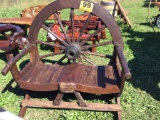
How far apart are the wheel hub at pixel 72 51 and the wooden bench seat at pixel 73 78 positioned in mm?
153

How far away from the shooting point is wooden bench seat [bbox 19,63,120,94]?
2.95 metres

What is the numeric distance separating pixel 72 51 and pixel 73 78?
0.49m

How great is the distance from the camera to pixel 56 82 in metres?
3.02

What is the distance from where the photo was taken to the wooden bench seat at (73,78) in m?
2.95

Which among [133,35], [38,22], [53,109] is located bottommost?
[53,109]

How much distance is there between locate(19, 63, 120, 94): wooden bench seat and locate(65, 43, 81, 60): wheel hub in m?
0.15

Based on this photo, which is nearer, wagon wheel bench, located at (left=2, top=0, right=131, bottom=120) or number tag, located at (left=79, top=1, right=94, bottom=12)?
wagon wheel bench, located at (left=2, top=0, right=131, bottom=120)

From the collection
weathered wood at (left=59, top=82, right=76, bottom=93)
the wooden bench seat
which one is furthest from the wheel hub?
weathered wood at (left=59, top=82, right=76, bottom=93)

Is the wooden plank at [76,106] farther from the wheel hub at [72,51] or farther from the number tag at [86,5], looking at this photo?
the number tag at [86,5]

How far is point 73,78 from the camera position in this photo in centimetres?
316

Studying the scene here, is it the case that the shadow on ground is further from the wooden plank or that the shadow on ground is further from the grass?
the wooden plank

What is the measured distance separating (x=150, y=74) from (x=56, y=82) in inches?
77.3

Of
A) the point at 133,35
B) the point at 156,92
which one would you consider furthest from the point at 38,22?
the point at 133,35

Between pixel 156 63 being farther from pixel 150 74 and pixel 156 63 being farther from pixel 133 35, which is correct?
pixel 133 35
